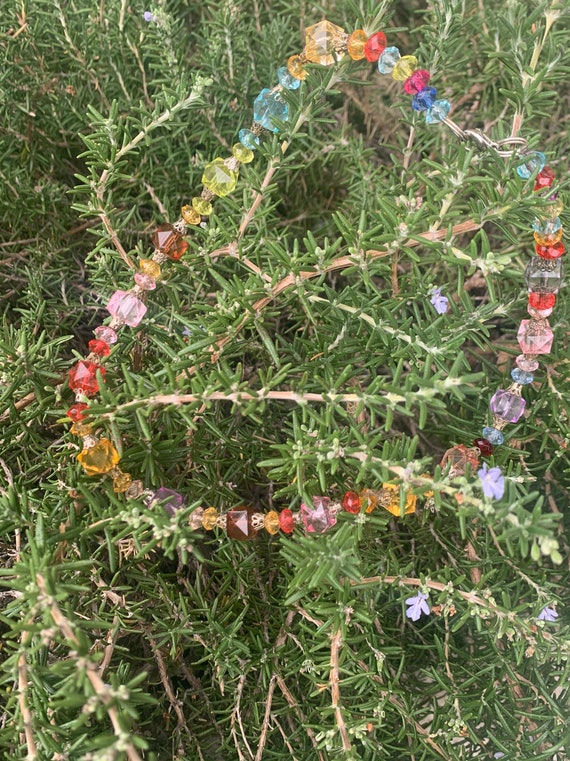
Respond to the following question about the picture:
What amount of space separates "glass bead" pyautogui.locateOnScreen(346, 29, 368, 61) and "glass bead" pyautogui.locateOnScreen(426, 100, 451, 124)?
162mm

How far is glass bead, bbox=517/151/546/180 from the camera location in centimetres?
98

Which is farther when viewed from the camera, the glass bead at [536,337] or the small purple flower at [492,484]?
the glass bead at [536,337]

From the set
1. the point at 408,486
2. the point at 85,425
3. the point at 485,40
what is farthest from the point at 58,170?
the point at 408,486

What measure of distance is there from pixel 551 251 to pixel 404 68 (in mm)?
400

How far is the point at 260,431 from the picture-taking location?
1.27m

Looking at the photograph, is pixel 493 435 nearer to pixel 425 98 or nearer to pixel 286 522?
pixel 286 522

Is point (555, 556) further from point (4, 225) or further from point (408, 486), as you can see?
point (4, 225)

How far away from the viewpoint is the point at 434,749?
1159 millimetres

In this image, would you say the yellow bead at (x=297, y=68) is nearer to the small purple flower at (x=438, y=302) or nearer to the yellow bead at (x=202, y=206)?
the yellow bead at (x=202, y=206)

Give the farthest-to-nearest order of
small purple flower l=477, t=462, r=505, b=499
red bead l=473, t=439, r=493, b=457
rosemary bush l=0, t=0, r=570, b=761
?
red bead l=473, t=439, r=493, b=457 → rosemary bush l=0, t=0, r=570, b=761 → small purple flower l=477, t=462, r=505, b=499

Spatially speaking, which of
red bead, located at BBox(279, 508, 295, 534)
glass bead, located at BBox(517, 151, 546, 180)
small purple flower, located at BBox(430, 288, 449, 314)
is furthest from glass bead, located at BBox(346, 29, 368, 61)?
red bead, located at BBox(279, 508, 295, 534)

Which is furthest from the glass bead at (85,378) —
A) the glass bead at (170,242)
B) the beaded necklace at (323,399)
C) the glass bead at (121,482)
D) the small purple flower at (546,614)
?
the small purple flower at (546,614)

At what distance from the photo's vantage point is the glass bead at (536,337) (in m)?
1.07

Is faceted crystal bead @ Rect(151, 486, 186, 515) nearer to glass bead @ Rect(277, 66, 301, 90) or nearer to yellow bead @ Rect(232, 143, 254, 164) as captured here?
yellow bead @ Rect(232, 143, 254, 164)
